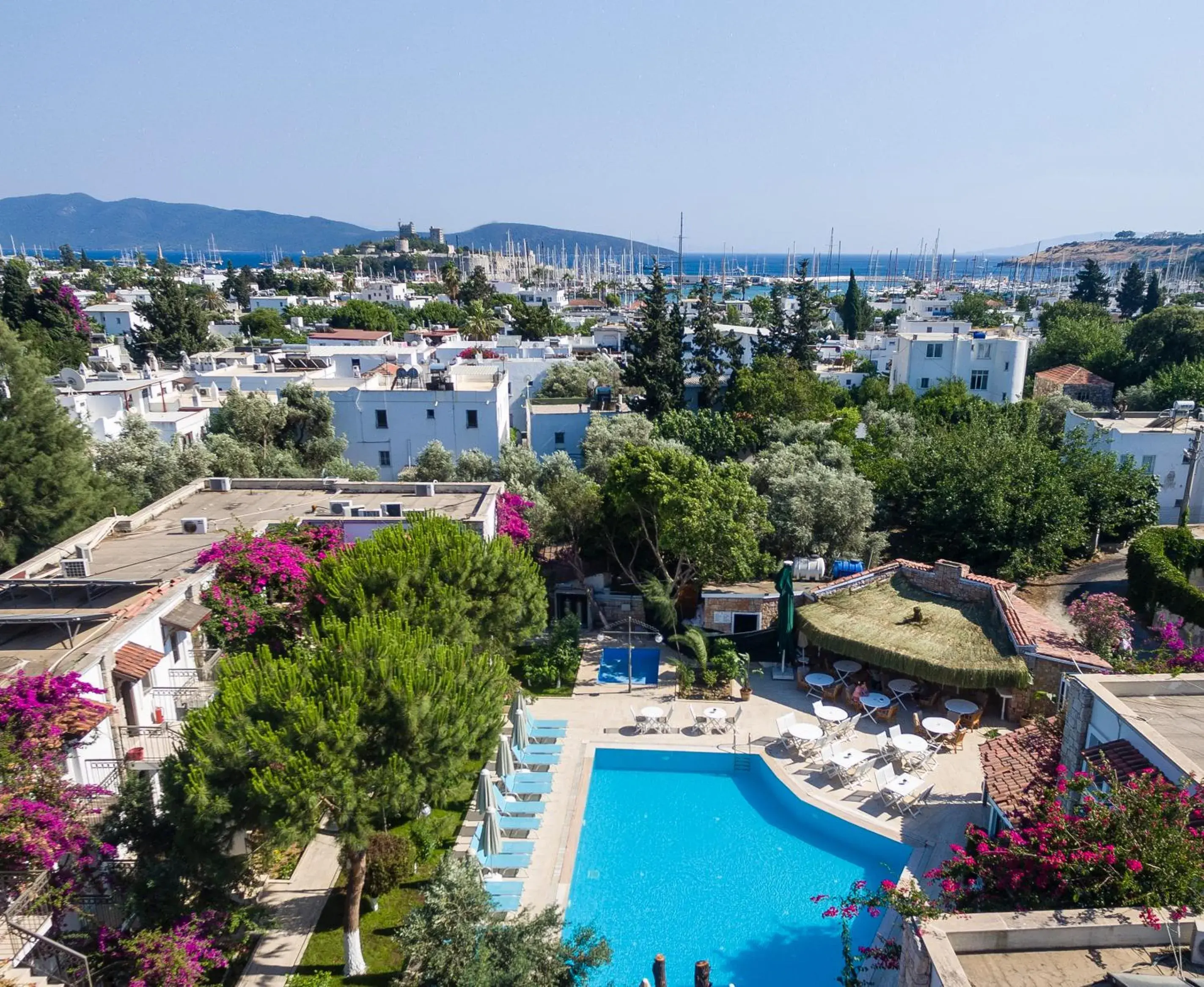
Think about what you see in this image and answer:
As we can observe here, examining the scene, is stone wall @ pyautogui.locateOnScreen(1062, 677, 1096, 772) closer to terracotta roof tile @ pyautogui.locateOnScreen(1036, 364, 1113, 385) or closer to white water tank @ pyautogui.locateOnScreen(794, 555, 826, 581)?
white water tank @ pyautogui.locateOnScreen(794, 555, 826, 581)

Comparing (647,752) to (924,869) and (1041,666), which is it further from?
(1041,666)

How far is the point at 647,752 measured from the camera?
18078 mm

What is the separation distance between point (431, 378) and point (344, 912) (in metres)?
27.3

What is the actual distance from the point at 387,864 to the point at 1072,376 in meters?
57.0

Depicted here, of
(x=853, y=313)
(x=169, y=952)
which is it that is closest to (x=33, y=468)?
(x=169, y=952)

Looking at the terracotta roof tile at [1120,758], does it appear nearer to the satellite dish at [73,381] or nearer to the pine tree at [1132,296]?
the satellite dish at [73,381]

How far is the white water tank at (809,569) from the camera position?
23391mm

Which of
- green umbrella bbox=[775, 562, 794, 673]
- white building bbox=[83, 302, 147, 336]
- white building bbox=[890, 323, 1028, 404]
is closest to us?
green umbrella bbox=[775, 562, 794, 673]

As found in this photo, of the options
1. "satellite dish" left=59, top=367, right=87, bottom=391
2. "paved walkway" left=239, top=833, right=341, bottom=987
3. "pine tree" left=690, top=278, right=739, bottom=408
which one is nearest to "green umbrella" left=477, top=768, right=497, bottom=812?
"paved walkway" left=239, top=833, right=341, bottom=987

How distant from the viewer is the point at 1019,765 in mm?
13852

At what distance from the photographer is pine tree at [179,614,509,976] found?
32.6 ft

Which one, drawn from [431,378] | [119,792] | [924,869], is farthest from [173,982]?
[431,378]

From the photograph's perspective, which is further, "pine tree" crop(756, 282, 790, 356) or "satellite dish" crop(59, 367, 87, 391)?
"pine tree" crop(756, 282, 790, 356)

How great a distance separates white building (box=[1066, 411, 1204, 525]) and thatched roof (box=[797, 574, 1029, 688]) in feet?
47.6
